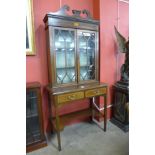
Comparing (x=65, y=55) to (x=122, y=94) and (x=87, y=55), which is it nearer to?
(x=87, y=55)

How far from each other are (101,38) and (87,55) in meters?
0.43

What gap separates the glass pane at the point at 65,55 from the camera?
2.00m

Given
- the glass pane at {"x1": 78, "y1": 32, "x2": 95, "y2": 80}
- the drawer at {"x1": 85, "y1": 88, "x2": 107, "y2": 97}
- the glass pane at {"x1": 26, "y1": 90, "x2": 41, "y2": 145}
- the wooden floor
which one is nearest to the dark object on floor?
the wooden floor

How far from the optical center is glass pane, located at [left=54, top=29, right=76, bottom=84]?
2002 millimetres

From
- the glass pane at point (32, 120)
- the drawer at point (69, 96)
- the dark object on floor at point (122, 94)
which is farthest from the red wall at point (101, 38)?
the drawer at point (69, 96)

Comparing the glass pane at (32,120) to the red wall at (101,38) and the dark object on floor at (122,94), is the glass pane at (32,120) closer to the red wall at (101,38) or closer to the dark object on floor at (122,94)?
the red wall at (101,38)

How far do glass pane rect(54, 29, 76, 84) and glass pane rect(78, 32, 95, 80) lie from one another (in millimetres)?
163

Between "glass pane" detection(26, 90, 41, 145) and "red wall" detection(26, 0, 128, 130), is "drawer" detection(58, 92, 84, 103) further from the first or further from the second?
"red wall" detection(26, 0, 128, 130)

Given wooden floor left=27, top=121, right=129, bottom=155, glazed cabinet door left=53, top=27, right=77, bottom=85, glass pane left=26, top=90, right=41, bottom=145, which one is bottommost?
wooden floor left=27, top=121, right=129, bottom=155

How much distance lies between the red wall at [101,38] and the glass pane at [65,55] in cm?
26

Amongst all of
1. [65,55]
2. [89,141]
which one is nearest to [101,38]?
[65,55]
